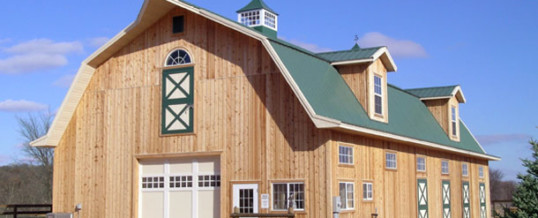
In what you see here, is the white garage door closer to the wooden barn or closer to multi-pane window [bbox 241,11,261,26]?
the wooden barn

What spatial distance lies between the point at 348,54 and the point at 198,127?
5659mm

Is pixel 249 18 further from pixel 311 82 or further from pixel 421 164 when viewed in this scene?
pixel 421 164

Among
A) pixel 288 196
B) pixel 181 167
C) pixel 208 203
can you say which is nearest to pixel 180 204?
pixel 208 203

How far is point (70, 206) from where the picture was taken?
2405 cm

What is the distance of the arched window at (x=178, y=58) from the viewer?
75.1 ft

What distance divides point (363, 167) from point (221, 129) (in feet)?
15.1

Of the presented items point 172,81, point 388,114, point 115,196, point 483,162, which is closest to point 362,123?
point 388,114

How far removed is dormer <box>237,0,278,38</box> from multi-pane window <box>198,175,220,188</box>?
6.64m

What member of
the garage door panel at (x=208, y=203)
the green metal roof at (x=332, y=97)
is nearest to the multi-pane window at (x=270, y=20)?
the green metal roof at (x=332, y=97)

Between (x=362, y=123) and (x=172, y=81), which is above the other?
(x=172, y=81)

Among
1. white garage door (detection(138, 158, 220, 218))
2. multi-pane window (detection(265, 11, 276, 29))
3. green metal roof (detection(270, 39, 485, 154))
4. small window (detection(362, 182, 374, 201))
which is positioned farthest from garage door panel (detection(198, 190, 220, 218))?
multi-pane window (detection(265, 11, 276, 29))

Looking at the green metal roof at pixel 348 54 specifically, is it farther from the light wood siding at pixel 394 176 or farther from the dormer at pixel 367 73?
the light wood siding at pixel 394 176

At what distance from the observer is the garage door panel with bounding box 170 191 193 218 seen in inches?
890

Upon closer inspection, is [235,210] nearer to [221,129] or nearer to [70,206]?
[221,129]
